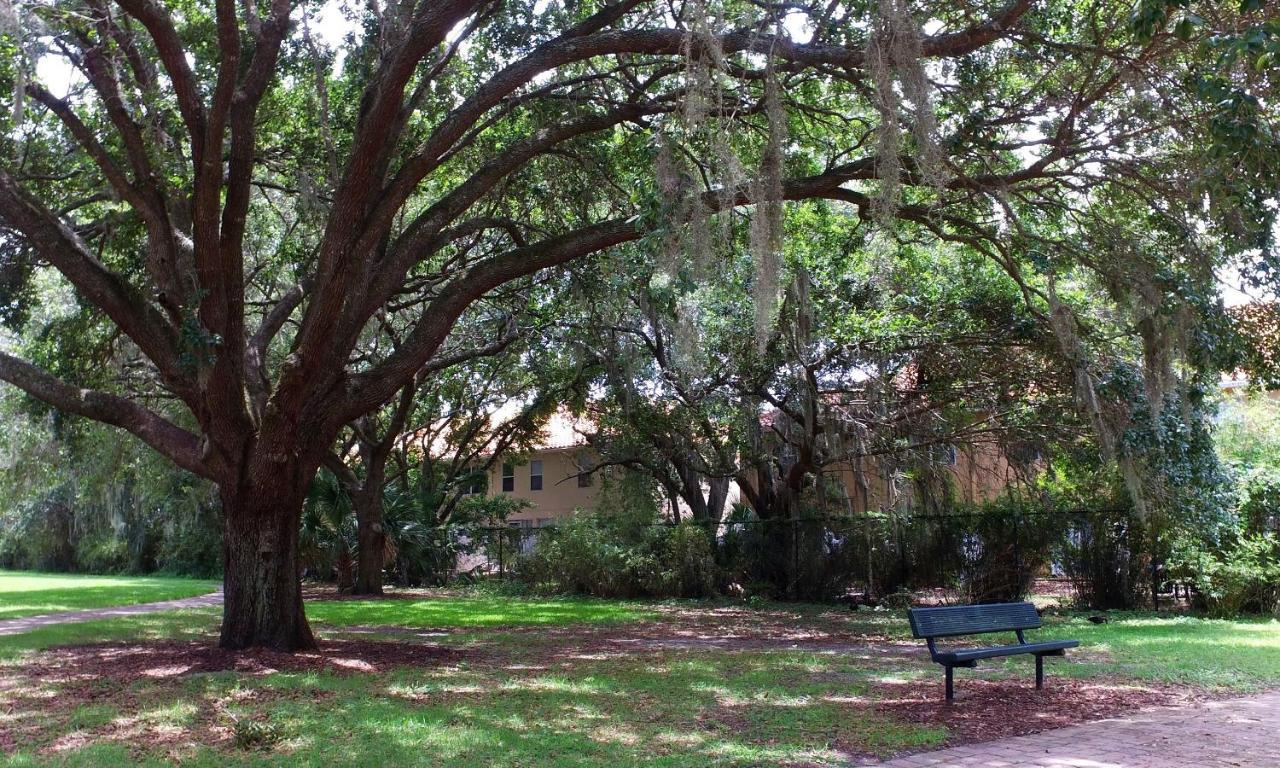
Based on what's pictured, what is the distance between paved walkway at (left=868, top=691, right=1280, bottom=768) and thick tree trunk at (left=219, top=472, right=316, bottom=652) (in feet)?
22.7

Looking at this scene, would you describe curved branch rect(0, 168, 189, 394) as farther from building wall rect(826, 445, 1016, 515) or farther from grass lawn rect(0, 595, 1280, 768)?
building wall rect(826, 445, 1016, 515)

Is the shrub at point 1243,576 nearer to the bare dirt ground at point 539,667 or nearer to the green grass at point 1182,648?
the green grass at point 1182,648

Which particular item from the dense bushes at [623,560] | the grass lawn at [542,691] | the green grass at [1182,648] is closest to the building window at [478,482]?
the dense bushes at [623,560]

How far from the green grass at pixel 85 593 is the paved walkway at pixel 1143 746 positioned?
15.8 m

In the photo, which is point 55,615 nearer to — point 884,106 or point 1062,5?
point 884,106

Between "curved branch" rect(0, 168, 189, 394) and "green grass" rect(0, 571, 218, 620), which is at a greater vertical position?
"curved branch" rect(0, 168, 189, 394)

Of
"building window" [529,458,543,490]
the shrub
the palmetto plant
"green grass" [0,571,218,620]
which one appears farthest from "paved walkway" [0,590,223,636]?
the shrub

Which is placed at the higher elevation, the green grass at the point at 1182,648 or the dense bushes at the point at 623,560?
the dense bushes at the point at 623,560

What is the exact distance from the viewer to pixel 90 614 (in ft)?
54.7

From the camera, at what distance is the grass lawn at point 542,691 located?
629cm

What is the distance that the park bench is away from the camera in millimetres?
7848

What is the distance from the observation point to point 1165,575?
1572cm

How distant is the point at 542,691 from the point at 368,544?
576 inches

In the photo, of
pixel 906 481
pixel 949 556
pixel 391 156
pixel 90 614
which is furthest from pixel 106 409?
pixel 949 556
